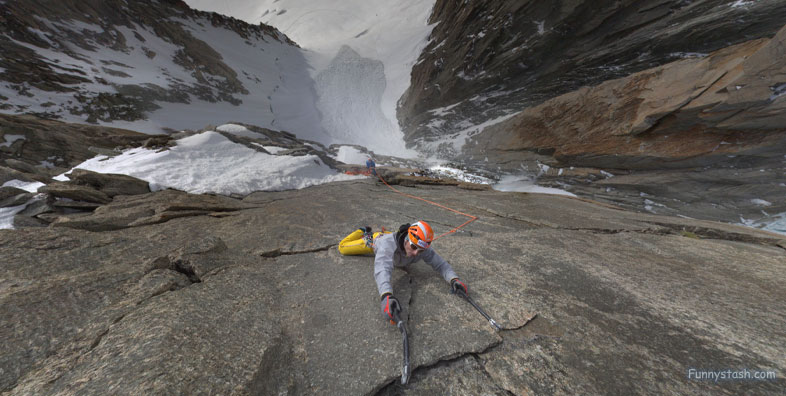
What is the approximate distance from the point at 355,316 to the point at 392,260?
87 cm

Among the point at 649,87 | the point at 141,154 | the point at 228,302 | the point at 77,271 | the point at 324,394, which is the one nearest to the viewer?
the point at 324,394

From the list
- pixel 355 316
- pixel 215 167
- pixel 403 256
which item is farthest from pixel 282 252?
pixel 215 167

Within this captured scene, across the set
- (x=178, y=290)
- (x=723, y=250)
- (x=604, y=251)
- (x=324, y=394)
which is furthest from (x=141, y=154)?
(x=723, y=250)

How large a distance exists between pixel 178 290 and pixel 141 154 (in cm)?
1050

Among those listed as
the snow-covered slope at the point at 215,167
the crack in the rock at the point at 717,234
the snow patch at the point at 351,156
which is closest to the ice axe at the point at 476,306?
the crack in the rock at the point at 717,234

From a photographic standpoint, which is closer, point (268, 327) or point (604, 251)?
point (268, 327)

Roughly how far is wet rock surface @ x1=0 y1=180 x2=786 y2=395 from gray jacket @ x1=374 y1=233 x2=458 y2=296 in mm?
209

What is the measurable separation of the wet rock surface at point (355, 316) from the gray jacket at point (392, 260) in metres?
0.21

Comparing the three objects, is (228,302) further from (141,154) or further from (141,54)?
(141,54)

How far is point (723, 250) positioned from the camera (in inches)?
175

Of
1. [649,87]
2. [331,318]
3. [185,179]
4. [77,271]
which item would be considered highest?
[649,87]

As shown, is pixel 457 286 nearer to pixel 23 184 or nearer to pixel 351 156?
pixel 23 184

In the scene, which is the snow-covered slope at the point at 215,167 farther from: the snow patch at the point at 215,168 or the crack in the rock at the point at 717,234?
the crack in the rock at the point at 717,234

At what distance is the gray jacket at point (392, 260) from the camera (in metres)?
3.12
